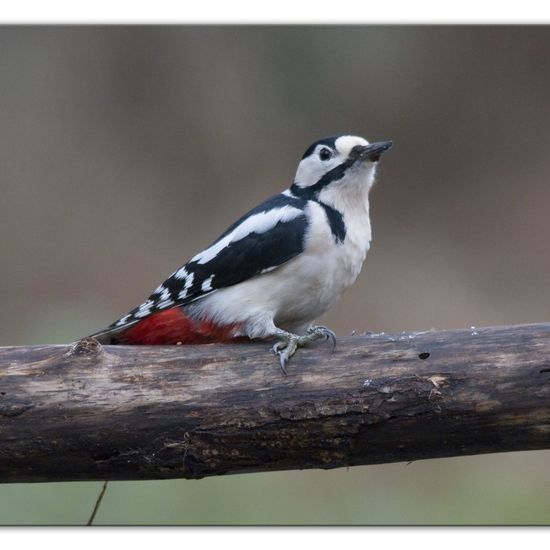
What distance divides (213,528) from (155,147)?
182 centimetres

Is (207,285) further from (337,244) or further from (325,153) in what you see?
(325,153)

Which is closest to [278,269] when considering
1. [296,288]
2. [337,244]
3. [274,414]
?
[296,288]

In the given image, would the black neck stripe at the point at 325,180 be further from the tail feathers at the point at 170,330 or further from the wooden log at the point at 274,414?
the wooden log at the point at 274,414

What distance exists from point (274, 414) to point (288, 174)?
6.42 ft

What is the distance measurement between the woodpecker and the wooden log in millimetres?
285

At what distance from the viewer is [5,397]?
2088mm

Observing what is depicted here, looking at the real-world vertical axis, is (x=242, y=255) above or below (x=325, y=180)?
below

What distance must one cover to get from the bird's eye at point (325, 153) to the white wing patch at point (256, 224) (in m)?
0.19

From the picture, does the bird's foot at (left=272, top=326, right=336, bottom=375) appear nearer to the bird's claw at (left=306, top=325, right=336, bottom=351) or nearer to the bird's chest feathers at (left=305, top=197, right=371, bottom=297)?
the bird's claw at (left=306, top=325, right=336, bottom=351)

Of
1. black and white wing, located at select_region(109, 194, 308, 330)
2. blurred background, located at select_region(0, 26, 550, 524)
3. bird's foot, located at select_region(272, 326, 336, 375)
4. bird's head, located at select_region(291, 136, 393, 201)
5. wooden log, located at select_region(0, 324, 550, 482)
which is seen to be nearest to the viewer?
wooden log, located at select_region(0, 324, 550, 482)

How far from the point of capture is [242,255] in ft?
8.11

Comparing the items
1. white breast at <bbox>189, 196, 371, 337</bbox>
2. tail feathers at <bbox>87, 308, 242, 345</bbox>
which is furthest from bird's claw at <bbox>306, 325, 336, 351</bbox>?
tail feathers at <bbox>87, 308, 242, 345</bbox>

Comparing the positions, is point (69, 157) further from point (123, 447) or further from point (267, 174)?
point (123, 447)

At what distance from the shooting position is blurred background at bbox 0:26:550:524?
304cm
